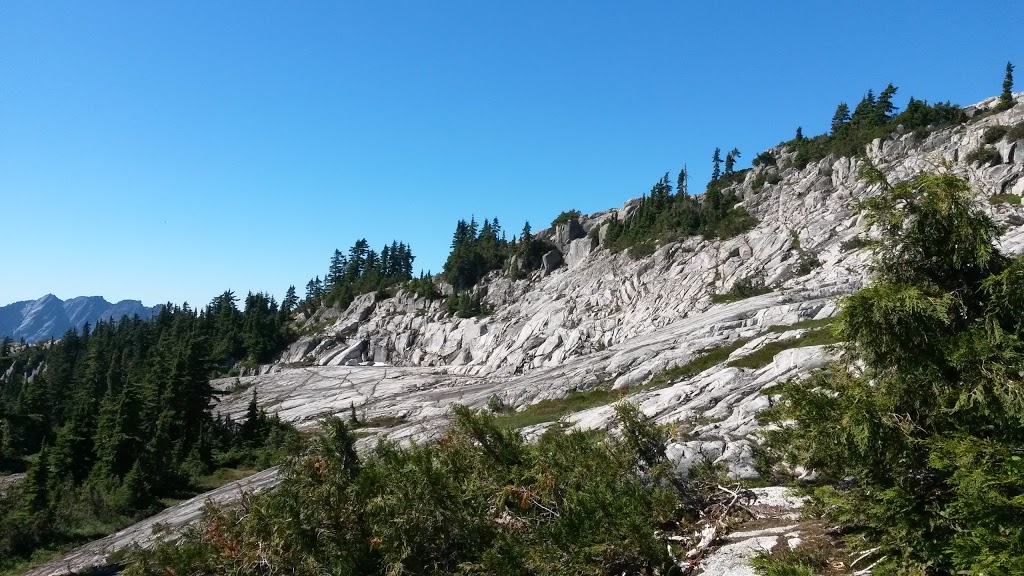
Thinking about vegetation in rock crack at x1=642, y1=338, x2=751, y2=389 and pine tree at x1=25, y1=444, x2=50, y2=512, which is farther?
vegetation in rock crack at x1=642, y1=338, x2=751, y2=389

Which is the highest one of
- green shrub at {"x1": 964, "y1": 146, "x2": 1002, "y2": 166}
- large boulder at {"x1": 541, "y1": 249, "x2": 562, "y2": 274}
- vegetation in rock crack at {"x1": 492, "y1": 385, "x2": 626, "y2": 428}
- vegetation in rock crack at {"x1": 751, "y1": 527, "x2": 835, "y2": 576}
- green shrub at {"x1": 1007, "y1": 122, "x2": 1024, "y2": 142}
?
large boulder at {"x1": 541, "y1": 249, "x2": 562, "y2": 274}

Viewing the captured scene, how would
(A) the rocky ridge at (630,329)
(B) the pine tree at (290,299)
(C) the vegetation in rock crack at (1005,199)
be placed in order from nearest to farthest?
(A) the rocky ridge at (630,329) < (C) the vegetation in rock crack at (1005,199) < (B) the pine tree at (290,299)

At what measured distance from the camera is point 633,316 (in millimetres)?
68875

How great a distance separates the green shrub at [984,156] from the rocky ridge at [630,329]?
581 millimetres

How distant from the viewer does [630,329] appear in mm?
65812

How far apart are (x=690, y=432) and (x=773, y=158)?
92.2 m

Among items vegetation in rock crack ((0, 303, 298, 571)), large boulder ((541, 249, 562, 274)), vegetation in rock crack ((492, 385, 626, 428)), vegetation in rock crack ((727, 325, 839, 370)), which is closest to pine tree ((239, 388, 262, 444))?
vegetation in rock crack ((0, 303, 298, 571))

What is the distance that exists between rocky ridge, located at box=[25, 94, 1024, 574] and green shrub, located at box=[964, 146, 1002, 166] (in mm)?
581

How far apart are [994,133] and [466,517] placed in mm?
Result: 76546

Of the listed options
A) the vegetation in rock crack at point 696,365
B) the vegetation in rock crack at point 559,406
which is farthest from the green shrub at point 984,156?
the vegetation in rock crack at point 559,406

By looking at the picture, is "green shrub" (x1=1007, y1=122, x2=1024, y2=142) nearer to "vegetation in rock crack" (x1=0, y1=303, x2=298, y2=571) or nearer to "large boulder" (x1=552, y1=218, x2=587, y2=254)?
"large boulder" (x1=552, y1=218, x2=587, y2=254)

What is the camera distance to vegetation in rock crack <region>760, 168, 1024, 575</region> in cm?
832

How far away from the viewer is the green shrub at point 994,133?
2366 inches

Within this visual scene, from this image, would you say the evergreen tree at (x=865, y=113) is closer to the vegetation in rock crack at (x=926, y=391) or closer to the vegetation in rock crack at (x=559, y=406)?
the vegetation in rock crack at (x=559, y=406)
